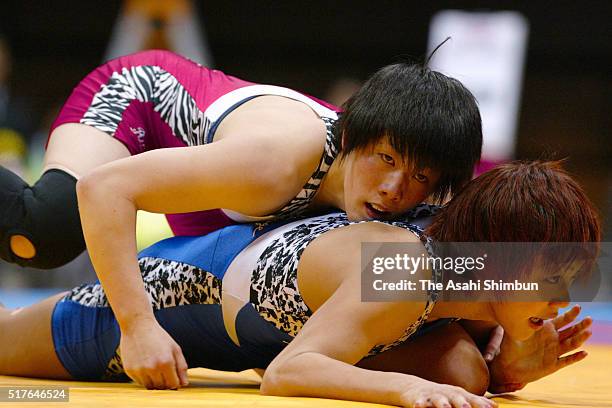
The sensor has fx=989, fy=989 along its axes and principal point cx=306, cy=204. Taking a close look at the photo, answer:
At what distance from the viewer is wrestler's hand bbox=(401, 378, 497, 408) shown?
1.84m

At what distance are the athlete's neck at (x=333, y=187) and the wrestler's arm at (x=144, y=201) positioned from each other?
249mm

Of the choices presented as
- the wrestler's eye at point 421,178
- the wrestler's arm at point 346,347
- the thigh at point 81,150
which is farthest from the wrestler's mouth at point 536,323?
the thigh at point 81,150

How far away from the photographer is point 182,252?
266 centimetres

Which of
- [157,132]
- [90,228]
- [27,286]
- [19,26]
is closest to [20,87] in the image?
[19,26]

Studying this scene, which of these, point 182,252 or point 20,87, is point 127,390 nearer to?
point 182,252

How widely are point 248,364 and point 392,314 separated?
2.13 ft

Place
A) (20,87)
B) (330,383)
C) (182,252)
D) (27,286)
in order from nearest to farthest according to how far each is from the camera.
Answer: (330,383)
(182,252)
(27,286)
(20,87)

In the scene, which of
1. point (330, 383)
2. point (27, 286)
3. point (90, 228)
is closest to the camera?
point (330, 383)

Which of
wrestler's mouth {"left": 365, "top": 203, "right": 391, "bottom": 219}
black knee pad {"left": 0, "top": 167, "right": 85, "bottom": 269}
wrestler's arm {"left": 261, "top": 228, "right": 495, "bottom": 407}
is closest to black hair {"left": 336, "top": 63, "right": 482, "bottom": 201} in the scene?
wrestler's mouth {"left": 365, "top": 203, "right": 391, "bottom": 219}

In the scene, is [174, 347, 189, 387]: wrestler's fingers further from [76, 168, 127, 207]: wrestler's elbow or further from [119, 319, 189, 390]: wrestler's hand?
[76, 168, 127, 207]: wrestler's elbow

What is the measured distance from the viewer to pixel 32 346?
9.27 feet

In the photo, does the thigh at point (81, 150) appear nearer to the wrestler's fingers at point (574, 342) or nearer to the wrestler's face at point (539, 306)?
the wrestler's face at point (539, 306)

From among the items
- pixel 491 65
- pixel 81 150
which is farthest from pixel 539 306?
pixel 491 65

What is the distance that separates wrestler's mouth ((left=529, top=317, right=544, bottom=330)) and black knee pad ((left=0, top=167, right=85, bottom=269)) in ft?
4.41
